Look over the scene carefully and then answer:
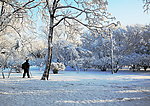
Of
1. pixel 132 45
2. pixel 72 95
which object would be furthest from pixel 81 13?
pixel 132 45

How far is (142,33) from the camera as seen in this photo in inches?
1230

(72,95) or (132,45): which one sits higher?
(132,45)

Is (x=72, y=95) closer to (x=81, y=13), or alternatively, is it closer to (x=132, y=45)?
(x=81, y=13)

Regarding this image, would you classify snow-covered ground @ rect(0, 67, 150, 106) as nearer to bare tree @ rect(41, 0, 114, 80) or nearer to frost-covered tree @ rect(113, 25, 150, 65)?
bare tree @ rect(41, 0, 114, 80)

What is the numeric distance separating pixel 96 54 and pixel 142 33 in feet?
34.7

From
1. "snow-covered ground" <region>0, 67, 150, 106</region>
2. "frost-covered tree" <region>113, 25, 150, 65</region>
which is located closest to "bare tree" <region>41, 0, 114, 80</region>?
"snow-covered ground" <region>0, 67, 150, 106</region>

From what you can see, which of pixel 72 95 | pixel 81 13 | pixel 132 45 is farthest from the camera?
pixel 132 45

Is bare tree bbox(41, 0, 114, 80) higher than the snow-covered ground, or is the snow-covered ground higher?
bare tree bbox(41, 0, 114, 80)

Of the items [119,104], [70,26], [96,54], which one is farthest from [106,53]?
[119,104]

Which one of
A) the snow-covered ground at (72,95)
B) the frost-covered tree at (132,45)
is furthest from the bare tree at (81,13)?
the frost-covered tree at (132,45)

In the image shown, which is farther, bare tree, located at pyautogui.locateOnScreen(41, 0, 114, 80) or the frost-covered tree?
the frost-covered tree

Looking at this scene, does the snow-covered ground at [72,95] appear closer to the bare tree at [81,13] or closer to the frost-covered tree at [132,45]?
the bare tree at [81,13]

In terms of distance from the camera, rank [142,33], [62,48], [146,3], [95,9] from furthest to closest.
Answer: [62,48] → [142,33] → [95,9] → [146,3]

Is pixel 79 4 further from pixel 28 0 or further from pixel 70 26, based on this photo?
pixel 28 0
